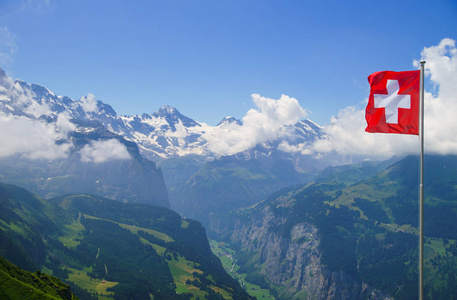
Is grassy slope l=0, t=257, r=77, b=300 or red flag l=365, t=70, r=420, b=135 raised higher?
red flag l=365, t=70, r=420, b=135

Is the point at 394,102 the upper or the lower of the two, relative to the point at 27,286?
upper

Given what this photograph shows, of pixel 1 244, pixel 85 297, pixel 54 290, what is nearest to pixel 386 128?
pixel 54 290

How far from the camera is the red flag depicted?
34.9m

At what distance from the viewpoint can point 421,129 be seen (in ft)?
105

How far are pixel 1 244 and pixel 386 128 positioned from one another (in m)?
235

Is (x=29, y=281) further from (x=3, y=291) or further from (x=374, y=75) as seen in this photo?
(x=374, y=75)

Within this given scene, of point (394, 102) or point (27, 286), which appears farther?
point (27, 286)

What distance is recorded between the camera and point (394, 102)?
36.2 meters

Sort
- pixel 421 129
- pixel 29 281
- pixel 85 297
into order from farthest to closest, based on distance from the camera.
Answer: pixel 85 297 < pixel 29 281 < pixel 421 129

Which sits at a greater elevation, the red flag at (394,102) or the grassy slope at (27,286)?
the red flag at (394,102)

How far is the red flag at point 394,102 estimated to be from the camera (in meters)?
34.9

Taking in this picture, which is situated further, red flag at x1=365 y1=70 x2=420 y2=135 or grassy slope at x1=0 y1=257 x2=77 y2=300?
grassy slope at x1=0 y1=257 x2=77 y2=300

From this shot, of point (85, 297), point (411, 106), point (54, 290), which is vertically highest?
point (411, 106)

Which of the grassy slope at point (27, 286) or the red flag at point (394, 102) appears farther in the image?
the grassy slope at point (27, 286)
